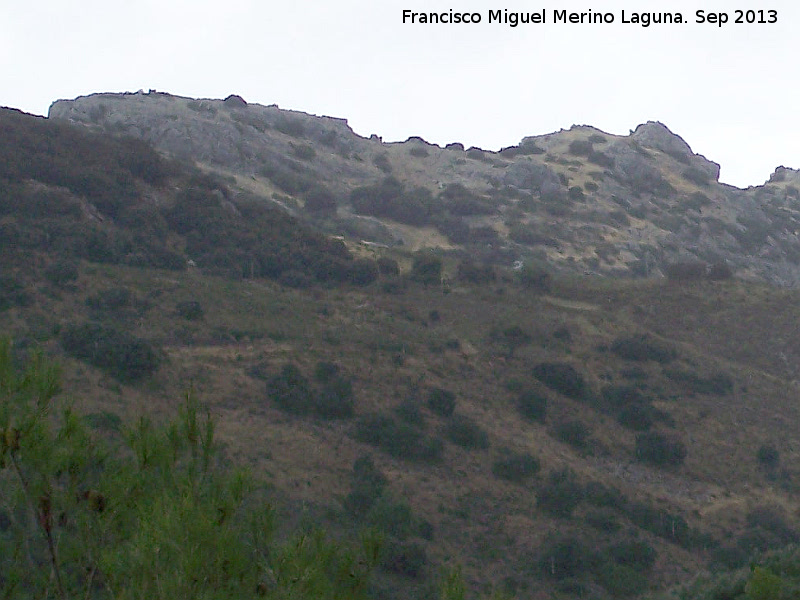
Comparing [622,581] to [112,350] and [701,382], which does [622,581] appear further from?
[701,382]

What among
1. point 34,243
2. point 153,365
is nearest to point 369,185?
point 34,243

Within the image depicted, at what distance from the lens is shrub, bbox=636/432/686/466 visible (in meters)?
25.8

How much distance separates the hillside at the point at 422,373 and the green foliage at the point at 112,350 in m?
0.06

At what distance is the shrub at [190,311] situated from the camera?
2850cm

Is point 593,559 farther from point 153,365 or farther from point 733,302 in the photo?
point 733,302

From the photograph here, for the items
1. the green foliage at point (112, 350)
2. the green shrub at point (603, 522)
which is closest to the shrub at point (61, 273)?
the green foliage at point (112, 350)

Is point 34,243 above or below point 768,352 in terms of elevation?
above

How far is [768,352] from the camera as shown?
38.1m

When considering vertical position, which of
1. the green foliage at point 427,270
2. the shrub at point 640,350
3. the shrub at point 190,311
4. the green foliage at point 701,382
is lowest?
the green foliage at point 701,382

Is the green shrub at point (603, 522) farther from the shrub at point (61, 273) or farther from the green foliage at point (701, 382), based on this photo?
the shrub at point (61, 273)

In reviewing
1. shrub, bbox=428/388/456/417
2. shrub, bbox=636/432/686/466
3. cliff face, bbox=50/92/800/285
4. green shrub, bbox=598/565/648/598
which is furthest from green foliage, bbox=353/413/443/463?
cliff face, bbox=50/92/800/285

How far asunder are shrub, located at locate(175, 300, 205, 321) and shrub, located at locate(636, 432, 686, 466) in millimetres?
15898

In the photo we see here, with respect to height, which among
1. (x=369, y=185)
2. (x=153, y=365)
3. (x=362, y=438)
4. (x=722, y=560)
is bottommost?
(x=722, y=560)

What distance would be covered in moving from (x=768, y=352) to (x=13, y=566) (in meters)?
38.1
